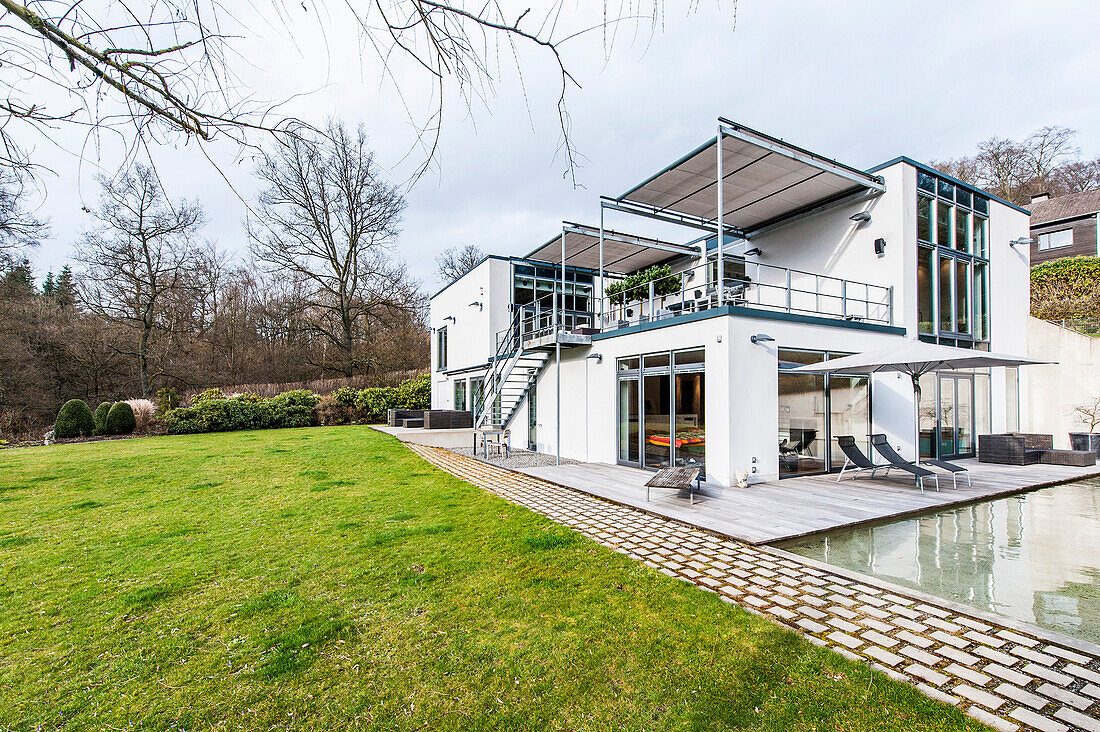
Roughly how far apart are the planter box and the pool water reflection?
6856 millimetres

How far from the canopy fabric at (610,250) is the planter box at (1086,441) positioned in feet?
34.4

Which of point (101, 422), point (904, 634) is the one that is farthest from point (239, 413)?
point (904, 634)

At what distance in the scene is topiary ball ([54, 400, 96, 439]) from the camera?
53.4 feet

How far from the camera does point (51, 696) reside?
237 cm

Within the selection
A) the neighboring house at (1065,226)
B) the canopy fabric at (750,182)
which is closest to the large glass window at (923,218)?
the canopy fabric at (750,182)

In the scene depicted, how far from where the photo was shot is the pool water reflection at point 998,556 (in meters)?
3.59

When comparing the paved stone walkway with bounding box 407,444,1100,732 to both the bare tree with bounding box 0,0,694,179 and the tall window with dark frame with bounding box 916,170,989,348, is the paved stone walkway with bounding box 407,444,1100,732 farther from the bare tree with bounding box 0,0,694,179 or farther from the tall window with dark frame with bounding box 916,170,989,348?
the tall window with dark frame with bounding box 916,170,989,348

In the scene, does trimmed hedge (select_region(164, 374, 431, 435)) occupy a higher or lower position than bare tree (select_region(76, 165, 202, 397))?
lower

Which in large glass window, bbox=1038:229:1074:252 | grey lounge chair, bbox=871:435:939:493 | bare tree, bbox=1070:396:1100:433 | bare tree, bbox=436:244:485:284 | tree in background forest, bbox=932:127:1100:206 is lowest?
grey lounge chair, bbox=871:435:939:493

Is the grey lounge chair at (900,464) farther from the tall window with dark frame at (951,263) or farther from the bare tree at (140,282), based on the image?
the bare tree at (140,282)

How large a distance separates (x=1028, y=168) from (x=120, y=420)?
46.1 meters

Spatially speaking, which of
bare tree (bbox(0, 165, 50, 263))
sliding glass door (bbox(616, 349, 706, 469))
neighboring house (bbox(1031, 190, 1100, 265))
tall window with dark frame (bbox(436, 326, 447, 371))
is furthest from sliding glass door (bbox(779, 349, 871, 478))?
neighboring house (bbox(1031, 190, 1100, 265))

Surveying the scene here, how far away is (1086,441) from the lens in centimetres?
1180

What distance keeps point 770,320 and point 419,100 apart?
844 centimetres
